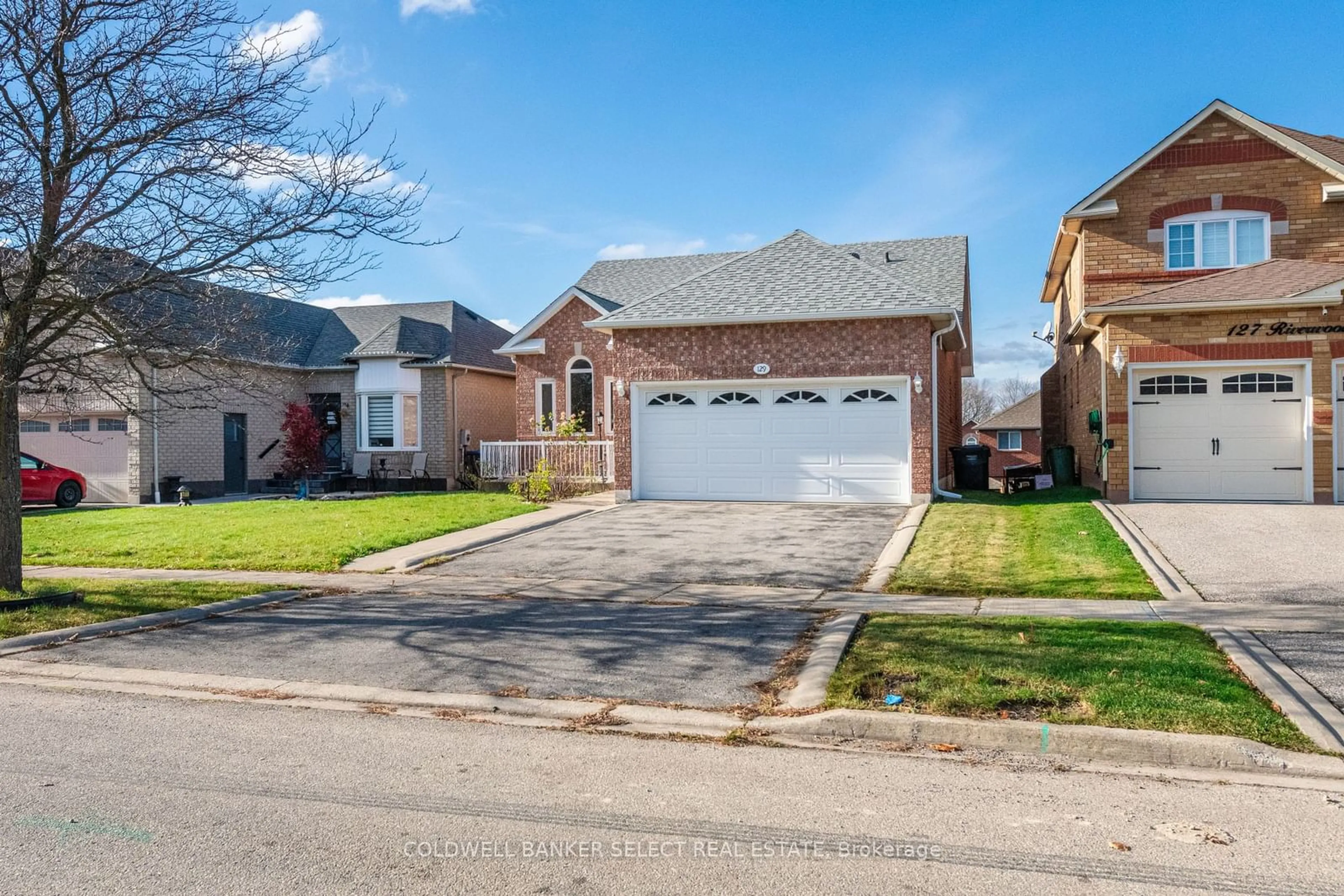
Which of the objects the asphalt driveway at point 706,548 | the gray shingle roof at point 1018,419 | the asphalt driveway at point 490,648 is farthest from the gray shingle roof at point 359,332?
the gray shingle roof at point 1018,419

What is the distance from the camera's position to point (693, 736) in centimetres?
583

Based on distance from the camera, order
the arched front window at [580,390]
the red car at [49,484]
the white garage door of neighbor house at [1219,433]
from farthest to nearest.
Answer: the arched front window at [580,390]
the red car at [49,484]
the white garage door of neighbor house at [1219,433]

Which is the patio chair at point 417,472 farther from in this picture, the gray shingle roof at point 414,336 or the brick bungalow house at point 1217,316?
the brick bungalow house at point 1217,316

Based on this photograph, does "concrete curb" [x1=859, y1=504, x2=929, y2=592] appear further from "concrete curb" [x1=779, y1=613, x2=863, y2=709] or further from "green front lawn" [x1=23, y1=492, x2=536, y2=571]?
"green front lawn" [x1=23, y1=492, x2=536, y2=571]

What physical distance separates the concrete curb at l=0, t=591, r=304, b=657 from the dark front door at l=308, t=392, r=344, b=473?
16.9m

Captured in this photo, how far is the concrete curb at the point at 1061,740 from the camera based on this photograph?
5.11 meters

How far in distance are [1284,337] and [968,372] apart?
1515cm

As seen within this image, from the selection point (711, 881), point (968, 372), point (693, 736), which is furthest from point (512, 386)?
point (711, 881)

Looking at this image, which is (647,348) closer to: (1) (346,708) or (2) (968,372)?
Answer: (1) (346,708)

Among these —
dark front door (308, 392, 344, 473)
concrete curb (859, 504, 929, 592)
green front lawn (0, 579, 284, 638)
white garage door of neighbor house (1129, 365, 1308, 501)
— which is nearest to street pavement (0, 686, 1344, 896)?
green front lawn (0, 579, 284, 638)

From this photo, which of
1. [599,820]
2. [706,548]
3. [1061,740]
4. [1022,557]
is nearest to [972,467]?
[1022,557]

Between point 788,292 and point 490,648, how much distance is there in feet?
40.2

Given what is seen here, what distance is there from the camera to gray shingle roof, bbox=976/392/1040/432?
5497 cm

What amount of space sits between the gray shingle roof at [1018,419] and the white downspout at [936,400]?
3904 centimetres
